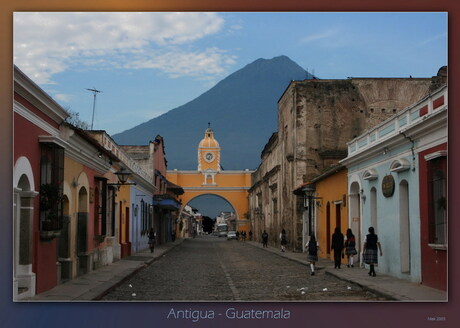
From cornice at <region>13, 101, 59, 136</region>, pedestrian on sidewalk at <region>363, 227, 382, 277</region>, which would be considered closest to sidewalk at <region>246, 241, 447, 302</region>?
pedestrian on sidewalk at <region>363, 227, 382, 277</region>

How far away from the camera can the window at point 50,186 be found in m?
8.58

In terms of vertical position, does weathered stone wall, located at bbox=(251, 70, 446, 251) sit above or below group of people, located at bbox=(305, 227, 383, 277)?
above

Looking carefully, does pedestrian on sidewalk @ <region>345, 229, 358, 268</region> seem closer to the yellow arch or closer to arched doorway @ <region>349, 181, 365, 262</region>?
arched doorway @ <region>349, 181, 365, 262</region>

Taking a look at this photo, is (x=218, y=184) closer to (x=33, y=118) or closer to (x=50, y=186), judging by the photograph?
(x=50, y=186)

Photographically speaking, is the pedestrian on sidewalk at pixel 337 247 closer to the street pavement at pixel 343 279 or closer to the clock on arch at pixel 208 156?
the street pavement at pixel 343 279

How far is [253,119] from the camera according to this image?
36.0 feet

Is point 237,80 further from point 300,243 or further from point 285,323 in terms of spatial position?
point 300,243

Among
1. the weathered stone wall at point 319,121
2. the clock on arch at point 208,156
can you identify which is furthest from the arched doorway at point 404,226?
the clock on arch at point 208,156

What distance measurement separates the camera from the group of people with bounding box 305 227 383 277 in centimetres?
1089

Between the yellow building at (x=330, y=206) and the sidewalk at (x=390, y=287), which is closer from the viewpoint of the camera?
the sidewalk at (x=390, y=287)

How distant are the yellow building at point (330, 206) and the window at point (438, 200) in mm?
4547

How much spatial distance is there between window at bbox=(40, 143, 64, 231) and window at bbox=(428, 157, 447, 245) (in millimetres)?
4523

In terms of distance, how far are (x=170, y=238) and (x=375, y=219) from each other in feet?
93.2

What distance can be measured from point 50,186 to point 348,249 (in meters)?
5.94
